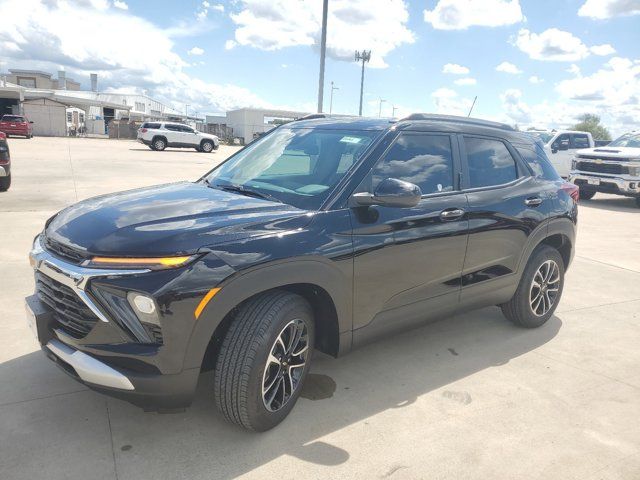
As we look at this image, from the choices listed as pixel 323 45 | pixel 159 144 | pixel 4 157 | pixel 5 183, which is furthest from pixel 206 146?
pixel 4 157

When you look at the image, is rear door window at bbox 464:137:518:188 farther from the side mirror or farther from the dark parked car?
the dark parked car

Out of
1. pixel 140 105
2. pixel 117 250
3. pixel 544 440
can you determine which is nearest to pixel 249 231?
pixel 117 250

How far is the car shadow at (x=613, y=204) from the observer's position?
13.8 meters

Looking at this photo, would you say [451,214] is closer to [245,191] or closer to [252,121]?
[245,191]

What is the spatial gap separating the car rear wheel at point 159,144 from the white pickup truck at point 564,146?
881 inches

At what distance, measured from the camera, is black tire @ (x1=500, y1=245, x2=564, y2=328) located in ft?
14.1

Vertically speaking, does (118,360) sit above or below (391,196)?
below

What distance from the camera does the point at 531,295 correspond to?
4402 mm

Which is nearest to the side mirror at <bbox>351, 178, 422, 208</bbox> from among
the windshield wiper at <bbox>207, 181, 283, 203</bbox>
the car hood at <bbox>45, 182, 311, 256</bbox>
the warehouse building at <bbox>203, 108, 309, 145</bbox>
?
the car hood at <bbox>45, 182, 311, 256</bbox>

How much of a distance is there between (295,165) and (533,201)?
6.72 feet

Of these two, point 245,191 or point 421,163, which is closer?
point 245,191

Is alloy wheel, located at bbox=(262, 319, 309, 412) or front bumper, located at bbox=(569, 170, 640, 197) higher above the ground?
front bumper, located at bbox=(569, 170, 640, 197)

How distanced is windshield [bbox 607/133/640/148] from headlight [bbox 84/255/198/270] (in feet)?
49.6

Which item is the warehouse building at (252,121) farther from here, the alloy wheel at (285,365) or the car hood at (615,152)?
the alloy wheel at (285,365)
